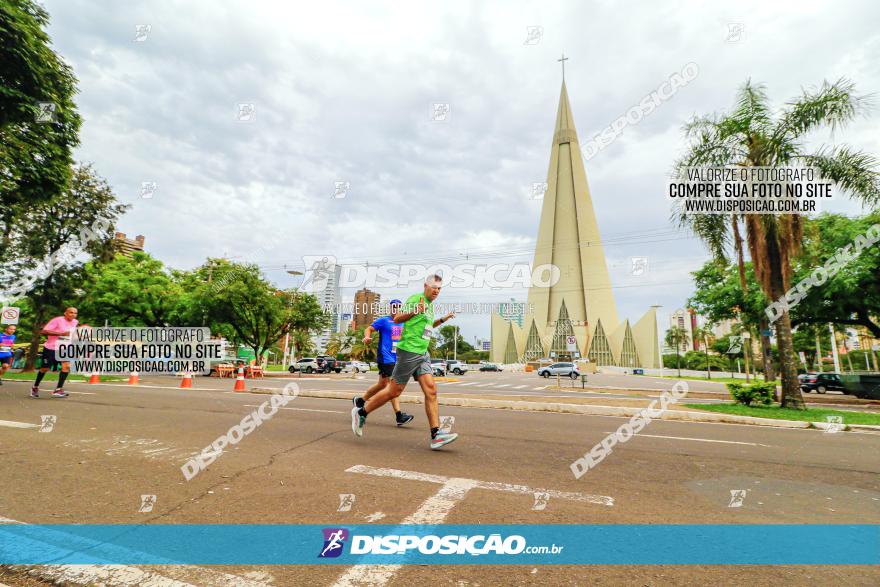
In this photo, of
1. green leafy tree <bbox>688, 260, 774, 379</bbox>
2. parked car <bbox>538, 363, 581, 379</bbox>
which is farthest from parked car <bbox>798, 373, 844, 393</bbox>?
parked car <bbox>538, 363, 581, 379</bbox>

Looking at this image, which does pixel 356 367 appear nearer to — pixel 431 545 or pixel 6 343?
pixel 6 343

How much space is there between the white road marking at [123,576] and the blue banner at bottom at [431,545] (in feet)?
0.18

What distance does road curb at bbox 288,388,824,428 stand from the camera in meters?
8.37

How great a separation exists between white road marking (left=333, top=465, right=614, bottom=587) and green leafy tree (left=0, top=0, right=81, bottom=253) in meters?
13.9

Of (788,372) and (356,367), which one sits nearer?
(788,372)

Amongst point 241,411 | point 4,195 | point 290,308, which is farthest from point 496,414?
point 290,308

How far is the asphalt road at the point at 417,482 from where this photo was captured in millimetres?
2156

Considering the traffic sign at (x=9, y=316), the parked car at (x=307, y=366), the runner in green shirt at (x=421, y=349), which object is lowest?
the parked car at (x=307, y=366)

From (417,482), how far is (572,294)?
87037 mm

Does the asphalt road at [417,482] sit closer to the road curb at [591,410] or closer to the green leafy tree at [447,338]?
the road curb at [591,410]

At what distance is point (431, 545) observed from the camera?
2406mm

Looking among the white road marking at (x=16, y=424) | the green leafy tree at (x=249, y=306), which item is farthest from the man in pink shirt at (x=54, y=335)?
the green leafy tree at (x=249, y=306)

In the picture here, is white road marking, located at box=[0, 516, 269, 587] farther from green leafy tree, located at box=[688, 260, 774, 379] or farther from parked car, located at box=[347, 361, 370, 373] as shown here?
parked car, located at box=[347, 361, 370, 373]

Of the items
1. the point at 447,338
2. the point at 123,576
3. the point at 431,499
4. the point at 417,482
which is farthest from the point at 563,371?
the point at 447,338
